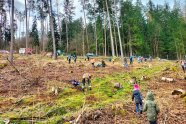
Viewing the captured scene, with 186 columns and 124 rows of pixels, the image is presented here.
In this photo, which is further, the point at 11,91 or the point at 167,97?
the point at 11,91

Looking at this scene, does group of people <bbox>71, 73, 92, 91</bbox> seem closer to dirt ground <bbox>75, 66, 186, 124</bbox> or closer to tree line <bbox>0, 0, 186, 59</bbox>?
dirt ground <bbox>75, 66, 186, 124</bbox>

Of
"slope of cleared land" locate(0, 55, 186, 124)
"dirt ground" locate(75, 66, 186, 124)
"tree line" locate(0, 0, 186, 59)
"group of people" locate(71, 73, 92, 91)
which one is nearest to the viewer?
"dirt ground" locate(75, 66, 186, 124)

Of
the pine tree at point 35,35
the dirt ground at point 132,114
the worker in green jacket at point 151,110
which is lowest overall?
the dirt ground at point 132,114

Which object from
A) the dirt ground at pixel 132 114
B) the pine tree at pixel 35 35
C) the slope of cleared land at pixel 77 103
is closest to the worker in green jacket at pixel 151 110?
the dirt ground at pixel 132 114

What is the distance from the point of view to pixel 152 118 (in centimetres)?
1069

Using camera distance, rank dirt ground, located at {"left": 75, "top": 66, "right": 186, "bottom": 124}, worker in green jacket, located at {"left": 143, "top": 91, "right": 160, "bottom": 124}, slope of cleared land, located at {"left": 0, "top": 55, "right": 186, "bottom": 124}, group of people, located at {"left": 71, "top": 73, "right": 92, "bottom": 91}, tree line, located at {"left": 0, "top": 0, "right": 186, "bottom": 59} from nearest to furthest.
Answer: worker in green jacket, located at {"left": 143, "top": 91, "right": 160, "bottom": 124} < dirt ground, located at {"left": 75, "top": 66, "right": 186, "bottom": 124} < slope of cleared land, located at {"left": 0, "top": 55, "right": 186, "bottom": 124} < group of people, located at {"left": 71, "top": 73, "right": 92, "bottom": 91} < tree line, located at {"left": 0, "top": 0, "right": 186, "bottom": 59}

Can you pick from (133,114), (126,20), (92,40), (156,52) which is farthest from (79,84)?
(156,52)

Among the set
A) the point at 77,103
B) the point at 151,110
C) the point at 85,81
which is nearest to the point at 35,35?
the point at 85,81

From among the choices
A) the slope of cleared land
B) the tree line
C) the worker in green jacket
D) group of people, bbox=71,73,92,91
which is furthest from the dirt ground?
the tree line

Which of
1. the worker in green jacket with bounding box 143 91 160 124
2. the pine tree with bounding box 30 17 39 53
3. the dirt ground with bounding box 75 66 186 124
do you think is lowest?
the dirt ground with bounding box 75 66 186 124

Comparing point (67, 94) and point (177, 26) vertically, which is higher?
point (177, 26)

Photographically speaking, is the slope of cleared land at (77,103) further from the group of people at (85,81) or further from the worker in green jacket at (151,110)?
the worker in green jacket at (151,110)

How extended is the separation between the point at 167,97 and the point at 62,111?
21.5 ft

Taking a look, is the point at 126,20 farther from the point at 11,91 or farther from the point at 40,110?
the point at 40,110
